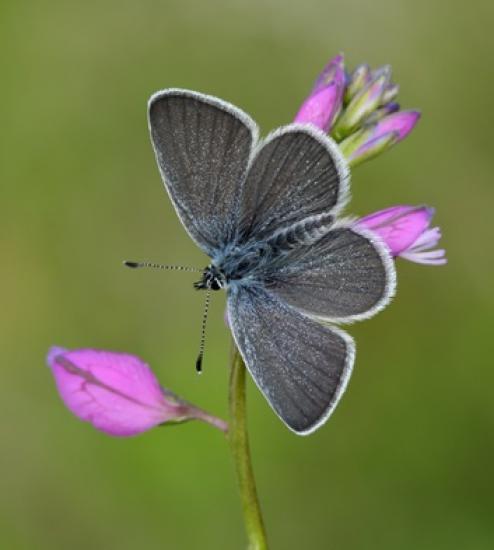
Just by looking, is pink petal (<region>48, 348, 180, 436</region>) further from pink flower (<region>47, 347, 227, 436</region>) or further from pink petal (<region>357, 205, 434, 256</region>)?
pink petal (<region>357, 205, 434, 256</region>)

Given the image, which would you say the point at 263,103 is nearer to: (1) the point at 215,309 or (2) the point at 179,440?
(1) the point at 215,309

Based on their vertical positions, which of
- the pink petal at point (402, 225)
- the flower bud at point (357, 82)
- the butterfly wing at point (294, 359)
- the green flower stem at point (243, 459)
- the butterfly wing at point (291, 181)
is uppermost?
the flower bud at point (357, 82)

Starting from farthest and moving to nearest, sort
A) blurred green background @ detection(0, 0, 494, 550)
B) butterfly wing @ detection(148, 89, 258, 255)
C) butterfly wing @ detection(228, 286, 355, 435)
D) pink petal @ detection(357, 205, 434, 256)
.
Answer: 1. blurred green background @ detection(0, 0, 494, 550)
2. butterfly wing @ detection(148, 89, 258, 255)
3. pink petal @ detection(357, 205, 434, 256)
4. butterfly wing @ detection(228, 286, 355, 435)

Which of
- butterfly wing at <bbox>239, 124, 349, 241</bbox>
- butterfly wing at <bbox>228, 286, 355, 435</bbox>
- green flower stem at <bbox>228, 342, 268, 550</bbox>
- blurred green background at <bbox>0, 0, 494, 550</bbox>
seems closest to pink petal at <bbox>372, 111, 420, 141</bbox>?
butterfly wing at <bbox>239, 124, 349, 241</bbox>

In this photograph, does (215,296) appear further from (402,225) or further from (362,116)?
(402,225)

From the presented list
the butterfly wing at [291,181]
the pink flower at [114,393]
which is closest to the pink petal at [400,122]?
the butterfly wing at [291,181]

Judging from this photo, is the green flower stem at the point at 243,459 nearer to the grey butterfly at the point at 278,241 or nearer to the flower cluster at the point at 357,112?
the grey butterfly at the point at 278,241
